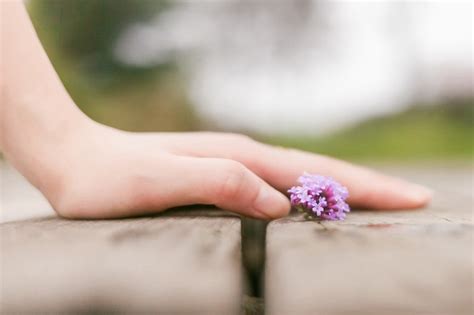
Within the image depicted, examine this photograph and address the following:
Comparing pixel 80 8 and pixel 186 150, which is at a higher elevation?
pixel 80 8

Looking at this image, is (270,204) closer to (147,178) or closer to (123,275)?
(147,178)

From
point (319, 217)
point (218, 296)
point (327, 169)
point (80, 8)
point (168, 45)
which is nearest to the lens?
point (218, 296)

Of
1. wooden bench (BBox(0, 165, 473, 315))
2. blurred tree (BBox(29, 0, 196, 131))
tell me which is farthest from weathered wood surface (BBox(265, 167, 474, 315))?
blurred tree (BBox(29, 0, 196, 131))

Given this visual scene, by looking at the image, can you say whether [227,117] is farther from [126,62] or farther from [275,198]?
[275,198]

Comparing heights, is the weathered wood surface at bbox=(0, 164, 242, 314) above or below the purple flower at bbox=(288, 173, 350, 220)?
above

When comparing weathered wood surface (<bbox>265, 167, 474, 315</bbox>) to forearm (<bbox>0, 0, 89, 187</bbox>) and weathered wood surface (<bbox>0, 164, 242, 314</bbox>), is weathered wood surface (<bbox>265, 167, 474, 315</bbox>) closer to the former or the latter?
weathered wood surface (<bbox>0, 164, 242, 314</bbox>)

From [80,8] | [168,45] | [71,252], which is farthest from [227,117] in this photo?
[71,252]

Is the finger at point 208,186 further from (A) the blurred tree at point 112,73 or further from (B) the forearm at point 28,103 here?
(A) the blurred tree at point 112,73
